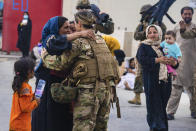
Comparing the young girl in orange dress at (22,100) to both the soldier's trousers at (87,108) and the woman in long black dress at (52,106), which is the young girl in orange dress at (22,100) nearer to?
the woman in long black dress at (52,106)

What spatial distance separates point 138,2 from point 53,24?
1032 centimetres

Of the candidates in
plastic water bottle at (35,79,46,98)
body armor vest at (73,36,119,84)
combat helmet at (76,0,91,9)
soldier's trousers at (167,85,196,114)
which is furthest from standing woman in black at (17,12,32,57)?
body armor vest at (73,36,119,84)

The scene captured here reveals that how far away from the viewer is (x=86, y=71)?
13.3ft

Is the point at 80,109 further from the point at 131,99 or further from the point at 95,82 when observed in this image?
the point at 131,99

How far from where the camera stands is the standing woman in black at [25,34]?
16156mm

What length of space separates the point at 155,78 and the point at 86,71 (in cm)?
228

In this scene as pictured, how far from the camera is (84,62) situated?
4066mm

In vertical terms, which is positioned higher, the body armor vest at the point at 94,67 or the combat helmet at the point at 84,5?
the combat helmet at the point at 84,5

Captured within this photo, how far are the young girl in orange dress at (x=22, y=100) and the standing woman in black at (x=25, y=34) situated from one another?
1191 cm

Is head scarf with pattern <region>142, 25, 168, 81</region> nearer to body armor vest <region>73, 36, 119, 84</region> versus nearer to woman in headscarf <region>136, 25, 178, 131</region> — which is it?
woman in headscarf <region>136, 25, 178, 131</region>

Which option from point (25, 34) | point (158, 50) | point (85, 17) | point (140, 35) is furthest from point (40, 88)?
point (25, 34)

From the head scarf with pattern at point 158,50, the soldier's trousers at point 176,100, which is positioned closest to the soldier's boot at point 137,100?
the soldier's trousers at point 176,100

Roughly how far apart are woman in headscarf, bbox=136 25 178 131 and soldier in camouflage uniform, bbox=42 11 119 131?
2.04m

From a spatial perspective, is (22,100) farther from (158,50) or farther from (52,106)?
(158,50)
